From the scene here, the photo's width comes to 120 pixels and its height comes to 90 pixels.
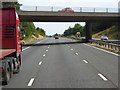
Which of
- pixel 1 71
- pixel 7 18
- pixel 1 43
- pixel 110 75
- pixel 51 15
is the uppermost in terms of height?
pixel 51 15

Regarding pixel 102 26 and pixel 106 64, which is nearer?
pixel 106 64

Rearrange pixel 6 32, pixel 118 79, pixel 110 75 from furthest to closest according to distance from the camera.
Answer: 1. pixel 6 32
2. pixel 110 75
3. pixel 118 79

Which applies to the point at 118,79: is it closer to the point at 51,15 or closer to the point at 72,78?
the point at 72,78

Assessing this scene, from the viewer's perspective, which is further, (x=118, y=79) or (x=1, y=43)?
(x=1, y=43)

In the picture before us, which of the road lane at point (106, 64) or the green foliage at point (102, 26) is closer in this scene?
the road lane at point (106, 64)

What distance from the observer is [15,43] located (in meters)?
11.0

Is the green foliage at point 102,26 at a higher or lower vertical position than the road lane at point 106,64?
higher

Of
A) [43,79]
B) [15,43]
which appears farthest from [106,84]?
[15,43]

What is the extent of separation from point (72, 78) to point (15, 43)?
3815 mm

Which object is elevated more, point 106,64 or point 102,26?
point 102,26

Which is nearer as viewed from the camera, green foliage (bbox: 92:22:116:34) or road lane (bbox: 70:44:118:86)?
road lane (bbox: 70:44:118:86)

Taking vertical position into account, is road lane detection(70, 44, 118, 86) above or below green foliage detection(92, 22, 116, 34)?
below

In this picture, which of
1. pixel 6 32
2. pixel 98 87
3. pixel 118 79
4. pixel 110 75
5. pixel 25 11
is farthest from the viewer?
pixel 25 11

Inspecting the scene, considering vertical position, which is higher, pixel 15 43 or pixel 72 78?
pixel 15 43
